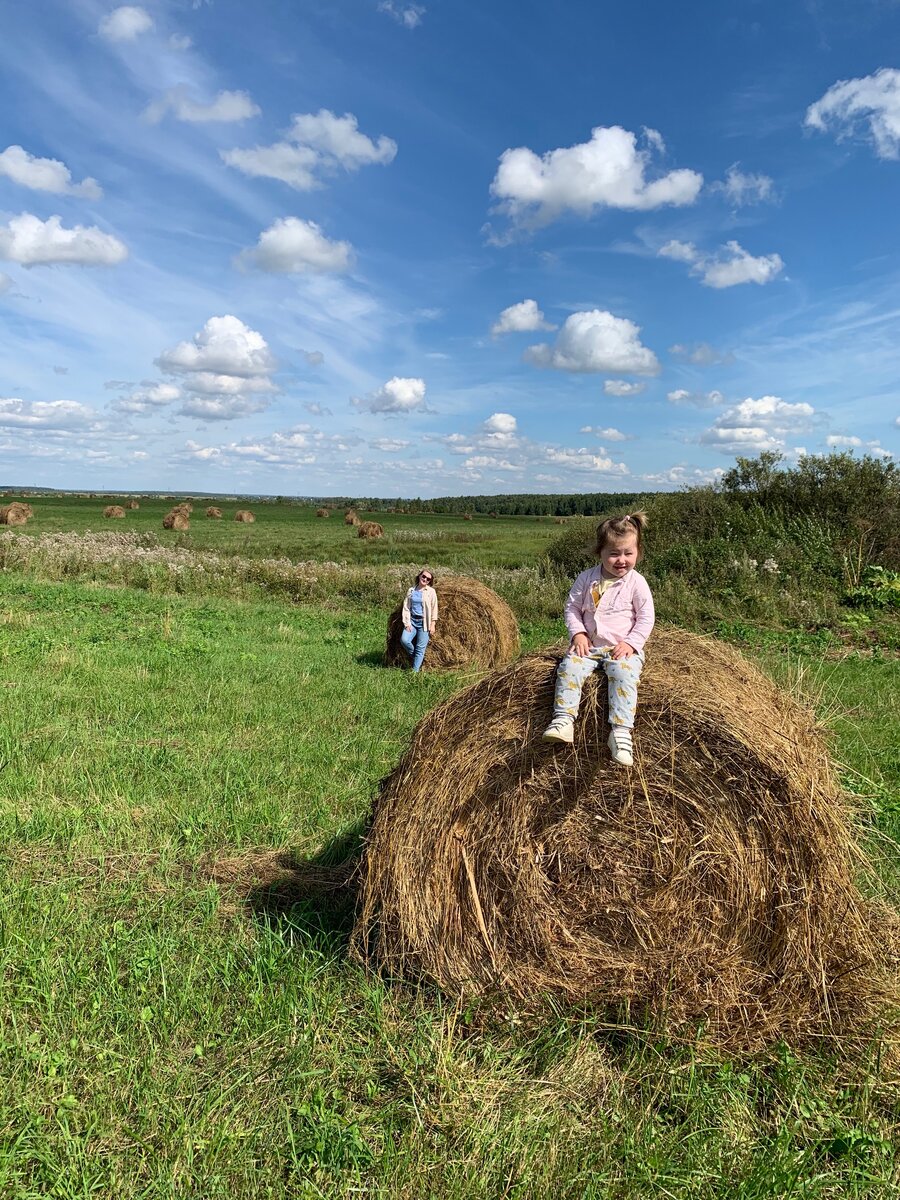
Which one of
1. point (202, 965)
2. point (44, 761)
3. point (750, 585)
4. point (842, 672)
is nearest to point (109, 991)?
point (202, 965)

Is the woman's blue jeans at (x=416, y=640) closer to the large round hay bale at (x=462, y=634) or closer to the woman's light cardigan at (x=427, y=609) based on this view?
the woman's light cardigan at (x=427, y=609)

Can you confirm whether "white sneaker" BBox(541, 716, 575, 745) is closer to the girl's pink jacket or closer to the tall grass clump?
the girl's pink jacket

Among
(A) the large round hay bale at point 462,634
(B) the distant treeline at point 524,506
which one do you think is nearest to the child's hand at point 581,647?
(A) the large round hay bale at point 462,634

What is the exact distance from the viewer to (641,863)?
353 centimetres

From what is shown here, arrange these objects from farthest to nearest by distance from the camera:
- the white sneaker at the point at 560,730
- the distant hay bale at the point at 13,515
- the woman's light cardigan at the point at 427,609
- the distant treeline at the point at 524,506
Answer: the distant treeline at the point at 524,506, the distant hay bale at the point at 13,515, the woman's light cardigan at the point at 427,609, the white sneaker at the point at 560,730

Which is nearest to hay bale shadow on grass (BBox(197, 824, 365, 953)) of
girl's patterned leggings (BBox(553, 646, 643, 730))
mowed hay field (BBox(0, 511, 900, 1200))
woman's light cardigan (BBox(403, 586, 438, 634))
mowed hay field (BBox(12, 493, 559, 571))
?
mowed hay field (BBox(0, 511, 900, 1200))

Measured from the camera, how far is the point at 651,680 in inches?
138

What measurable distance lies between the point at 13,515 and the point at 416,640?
4109 cm

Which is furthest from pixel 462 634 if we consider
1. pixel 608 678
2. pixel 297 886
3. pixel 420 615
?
pixel 608 678

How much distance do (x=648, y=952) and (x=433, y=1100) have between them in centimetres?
119

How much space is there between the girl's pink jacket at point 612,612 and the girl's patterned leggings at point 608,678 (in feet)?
0.69

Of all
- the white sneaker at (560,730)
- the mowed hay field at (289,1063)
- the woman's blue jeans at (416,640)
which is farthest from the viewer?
the woman's blue jeans at (416,640)

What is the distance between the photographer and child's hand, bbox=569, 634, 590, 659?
3.61 meters

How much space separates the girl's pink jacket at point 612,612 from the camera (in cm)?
380
